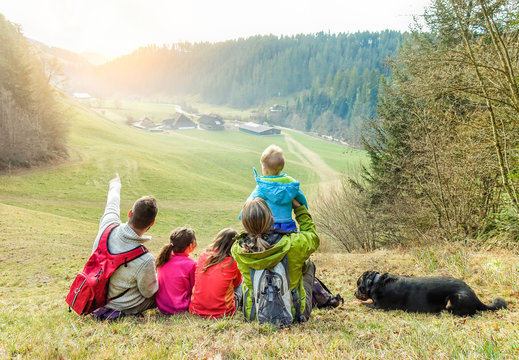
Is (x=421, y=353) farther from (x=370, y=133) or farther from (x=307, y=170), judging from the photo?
(x=307, y=170)

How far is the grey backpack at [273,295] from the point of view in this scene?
3.70 meters

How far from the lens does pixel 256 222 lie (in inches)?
141

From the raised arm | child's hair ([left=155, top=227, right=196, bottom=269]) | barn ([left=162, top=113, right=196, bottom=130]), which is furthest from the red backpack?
barn ([left=162, top=113, right=196, bottom=130])

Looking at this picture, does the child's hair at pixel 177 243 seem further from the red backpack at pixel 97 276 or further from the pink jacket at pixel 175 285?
the red backpack at pixel 97 276

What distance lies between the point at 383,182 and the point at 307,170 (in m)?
41.9

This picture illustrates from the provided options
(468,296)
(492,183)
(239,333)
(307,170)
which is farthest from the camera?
(307,170)

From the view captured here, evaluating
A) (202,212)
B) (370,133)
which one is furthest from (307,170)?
(370,133)

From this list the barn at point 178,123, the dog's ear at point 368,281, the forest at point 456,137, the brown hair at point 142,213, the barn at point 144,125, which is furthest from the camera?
the barn at point 178,123

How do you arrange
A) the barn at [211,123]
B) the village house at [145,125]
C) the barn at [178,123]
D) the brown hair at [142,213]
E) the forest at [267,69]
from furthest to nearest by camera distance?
the forest at [267,69] < the barn at [211,123] < the barn at [178,123] < the village house at [145,125] < the brown hair at [142,213]

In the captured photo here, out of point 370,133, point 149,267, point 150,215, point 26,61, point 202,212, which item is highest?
point 26,61

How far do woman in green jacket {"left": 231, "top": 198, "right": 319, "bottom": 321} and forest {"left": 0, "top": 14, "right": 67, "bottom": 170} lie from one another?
3729 centimetres

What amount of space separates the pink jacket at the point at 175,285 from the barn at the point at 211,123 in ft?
305

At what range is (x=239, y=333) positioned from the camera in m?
3.37

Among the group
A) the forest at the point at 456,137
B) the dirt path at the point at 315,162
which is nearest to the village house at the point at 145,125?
the dirt path at the point at 315,162
